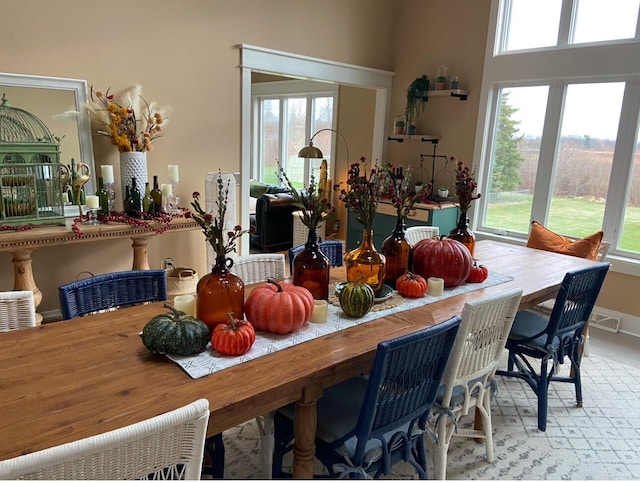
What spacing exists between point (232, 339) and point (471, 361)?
1.01 metres

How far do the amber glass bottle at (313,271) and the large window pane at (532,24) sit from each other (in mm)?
3857

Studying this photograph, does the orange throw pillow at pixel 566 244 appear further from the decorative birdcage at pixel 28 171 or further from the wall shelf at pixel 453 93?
the decorative birdcage at pixel 28 171

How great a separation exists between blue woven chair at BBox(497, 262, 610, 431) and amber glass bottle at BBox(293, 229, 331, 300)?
1.22m

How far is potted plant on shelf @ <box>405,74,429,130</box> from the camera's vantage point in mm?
5379

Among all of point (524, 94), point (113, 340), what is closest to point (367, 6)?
point (524, 94)

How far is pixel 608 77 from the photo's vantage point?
424 cm

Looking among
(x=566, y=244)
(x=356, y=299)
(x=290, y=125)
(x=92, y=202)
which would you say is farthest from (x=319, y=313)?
(x=290, y=125)

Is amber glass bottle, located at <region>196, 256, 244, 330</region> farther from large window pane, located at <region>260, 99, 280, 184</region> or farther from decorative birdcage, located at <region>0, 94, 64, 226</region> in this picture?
large window pane, located at <region>260, 99, 280, 184</region>

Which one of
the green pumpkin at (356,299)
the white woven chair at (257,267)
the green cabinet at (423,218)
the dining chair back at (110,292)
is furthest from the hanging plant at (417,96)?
the dining chair back at (110,292)

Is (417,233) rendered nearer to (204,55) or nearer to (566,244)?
(566,244)

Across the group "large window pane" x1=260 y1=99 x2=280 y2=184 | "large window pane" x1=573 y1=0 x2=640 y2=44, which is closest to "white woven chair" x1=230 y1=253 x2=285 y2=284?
"large window pane" x1=573 y1=0 x2=640 y2=44

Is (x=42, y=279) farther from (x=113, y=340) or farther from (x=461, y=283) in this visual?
(x=461, y=283)

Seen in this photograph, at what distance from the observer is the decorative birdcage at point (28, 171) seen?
119 inches

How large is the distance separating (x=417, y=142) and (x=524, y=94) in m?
1.27
